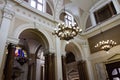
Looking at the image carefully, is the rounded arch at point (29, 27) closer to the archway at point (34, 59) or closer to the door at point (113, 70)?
the archway at point (34, 59)

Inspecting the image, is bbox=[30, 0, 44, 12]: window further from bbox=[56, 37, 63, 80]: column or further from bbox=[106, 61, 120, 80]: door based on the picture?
bbox=[106, 61, 120, 80]: door

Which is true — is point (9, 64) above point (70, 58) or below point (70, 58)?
below

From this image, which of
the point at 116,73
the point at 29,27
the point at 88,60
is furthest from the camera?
the point at 88,60

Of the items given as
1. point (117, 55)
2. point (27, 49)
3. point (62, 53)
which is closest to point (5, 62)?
point (62, 53)

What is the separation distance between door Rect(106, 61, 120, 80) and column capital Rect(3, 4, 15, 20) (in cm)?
656

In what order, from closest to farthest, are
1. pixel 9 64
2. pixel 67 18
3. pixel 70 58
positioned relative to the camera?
pixel 9 64 < pixel 67 18 < pixel 70 58

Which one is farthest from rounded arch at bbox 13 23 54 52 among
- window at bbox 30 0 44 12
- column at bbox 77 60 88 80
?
column at bbox 77 60 88 80

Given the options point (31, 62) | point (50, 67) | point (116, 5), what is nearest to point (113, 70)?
point (50, 67)

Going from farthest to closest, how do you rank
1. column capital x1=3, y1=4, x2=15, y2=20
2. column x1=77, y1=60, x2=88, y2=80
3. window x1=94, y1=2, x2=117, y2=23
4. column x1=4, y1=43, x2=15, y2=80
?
1. window x1=94, y1=2, x2=117, y2=23
2. column x1=77, y1=60, x2=88, y2=80
3. column capital x1=3, y1=4, x2=15, y2=20
4. column x1=4, y1=43, x2=15, y2=80

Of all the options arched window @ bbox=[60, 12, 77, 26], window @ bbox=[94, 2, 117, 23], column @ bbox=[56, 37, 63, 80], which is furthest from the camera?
arched window @ bbox=[60, 12, 77, 26]

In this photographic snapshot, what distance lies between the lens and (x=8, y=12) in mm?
6055

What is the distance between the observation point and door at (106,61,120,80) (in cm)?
785

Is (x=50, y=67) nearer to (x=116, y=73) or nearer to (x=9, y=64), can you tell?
(x=9, y=64)

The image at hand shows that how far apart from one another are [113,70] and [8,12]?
23.1 ft
